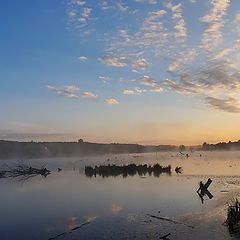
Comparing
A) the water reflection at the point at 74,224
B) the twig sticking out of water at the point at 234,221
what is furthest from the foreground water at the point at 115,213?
the twig sticking out of water at the point at 234,221

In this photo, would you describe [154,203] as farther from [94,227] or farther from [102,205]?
[94,227]

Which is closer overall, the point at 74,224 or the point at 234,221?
the point at 234,221

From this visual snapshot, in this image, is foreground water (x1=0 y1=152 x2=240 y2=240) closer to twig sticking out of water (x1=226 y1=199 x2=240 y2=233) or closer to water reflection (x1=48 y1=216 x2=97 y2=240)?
water reflection (x1=48 y1=216 x2=97 y2=240)

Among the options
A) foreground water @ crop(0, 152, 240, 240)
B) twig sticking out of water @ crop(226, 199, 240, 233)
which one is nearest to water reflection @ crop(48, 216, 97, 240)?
foreground water @ crop(0, 152, 240, 240)

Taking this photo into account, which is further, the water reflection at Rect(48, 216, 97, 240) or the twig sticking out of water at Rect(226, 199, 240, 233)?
the water reflection at Rect(48, 216, 97, 240)

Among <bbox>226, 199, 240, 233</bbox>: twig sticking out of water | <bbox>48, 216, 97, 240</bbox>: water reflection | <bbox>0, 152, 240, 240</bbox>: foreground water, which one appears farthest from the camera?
<bbox>48, 216, 97, 240</bbox>: water reflection

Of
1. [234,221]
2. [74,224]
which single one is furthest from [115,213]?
[234,221]

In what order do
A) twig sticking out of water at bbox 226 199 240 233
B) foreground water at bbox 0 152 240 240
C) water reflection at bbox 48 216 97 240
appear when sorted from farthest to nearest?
1. water reflection at bbox 48 216 97 240
2. foreground water at bbox 0 152 240 240
3. twig sticking out of water at bbox 226 199 240 233

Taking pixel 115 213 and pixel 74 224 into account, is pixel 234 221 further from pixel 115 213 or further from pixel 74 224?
pixel 74 224

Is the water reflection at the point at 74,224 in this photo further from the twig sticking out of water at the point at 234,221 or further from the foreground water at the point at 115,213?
the twig sticking out of water at the point at 234,221

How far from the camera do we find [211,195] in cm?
3472

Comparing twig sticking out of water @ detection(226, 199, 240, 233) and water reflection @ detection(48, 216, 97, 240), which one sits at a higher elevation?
twig sticking out of water @ detection(226, 199, 240, 233)

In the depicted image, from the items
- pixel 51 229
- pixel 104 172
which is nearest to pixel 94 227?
pixel 51 229

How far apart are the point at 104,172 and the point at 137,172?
19.3 ft
